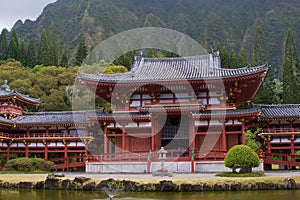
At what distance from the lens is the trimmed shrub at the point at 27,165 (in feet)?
90.8

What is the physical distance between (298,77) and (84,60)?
3723 centimetres

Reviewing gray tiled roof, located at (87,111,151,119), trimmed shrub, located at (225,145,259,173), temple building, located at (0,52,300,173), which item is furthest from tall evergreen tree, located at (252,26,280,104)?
trimmed shrub, located at (225,145,259,173)

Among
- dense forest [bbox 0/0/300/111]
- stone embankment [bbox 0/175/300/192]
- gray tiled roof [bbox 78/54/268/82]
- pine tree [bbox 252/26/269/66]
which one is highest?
dense forest [bbox 0/0/300/111]

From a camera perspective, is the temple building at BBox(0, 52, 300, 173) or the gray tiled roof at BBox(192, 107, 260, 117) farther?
the temple building at BBox(0, 52, 300, 173)

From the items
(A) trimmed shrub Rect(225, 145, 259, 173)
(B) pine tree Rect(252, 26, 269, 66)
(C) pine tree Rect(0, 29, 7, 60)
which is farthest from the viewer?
(C) pine tree Rect(0, 29, 7, 60)

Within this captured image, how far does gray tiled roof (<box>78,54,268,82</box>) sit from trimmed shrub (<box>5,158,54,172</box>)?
296 inches

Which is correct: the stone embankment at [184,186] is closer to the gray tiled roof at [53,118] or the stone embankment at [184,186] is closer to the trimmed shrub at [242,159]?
the trimmed shrub at [242,159]

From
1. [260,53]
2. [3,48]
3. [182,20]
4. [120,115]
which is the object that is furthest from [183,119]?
[182,20]

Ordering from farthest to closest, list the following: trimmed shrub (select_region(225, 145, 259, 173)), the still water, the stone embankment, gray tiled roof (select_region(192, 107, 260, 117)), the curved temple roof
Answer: the curved temple roof < gray tiled roof (select_region(192, 107, 260, 117)) < trimmed shrub (select_region(225, 145, 259, 173)) < the stone embankment < the still water

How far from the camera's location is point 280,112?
93.2 feet

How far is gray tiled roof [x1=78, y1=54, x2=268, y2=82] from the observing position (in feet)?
87.5

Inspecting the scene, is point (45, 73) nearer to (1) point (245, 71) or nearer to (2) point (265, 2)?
(1) point (245, 71)

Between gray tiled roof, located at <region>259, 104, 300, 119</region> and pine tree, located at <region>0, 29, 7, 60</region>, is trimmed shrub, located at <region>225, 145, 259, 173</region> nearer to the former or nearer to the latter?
gray tiled roof, located at <region>259, 104, 300, 119</region>

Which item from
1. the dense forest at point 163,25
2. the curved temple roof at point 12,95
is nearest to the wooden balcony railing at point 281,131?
the curved temple roof at point 12,95
